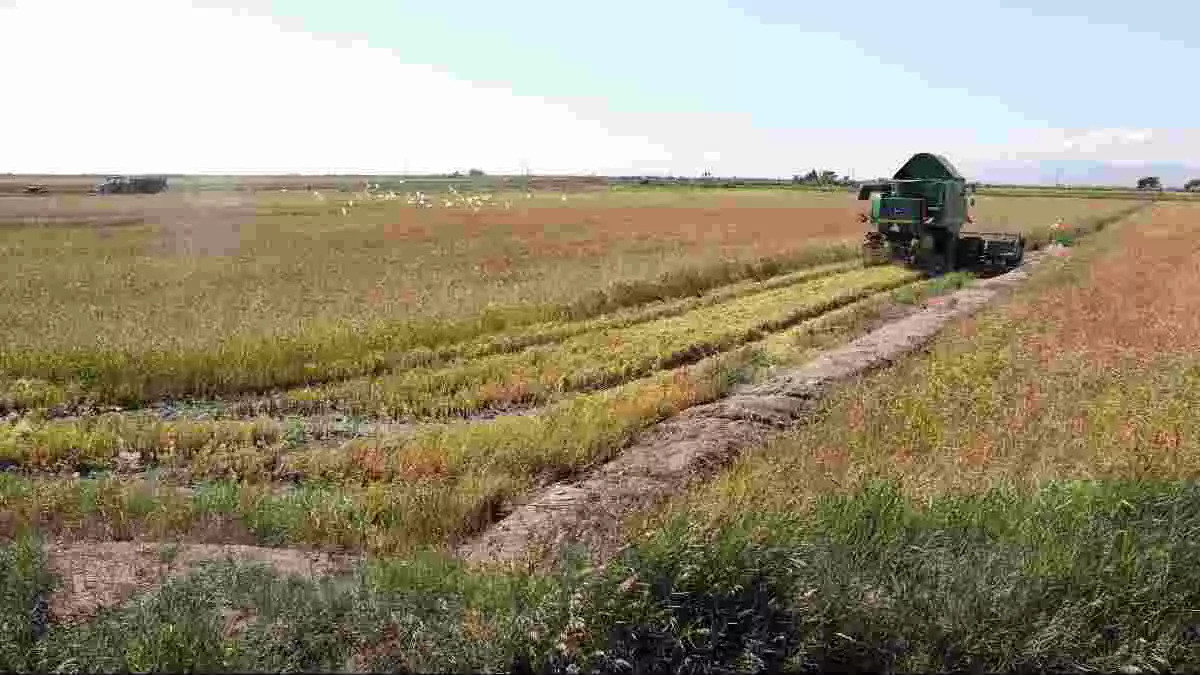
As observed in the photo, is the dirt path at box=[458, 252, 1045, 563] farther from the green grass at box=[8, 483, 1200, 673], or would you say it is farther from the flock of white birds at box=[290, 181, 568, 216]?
the flock of white birds at box=[290, 181, 568, 216]

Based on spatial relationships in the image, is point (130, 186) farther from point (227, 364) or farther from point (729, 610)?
point (729, 610)

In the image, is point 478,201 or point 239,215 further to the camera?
point 478,201

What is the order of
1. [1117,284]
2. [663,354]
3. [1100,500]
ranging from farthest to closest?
[1117,284] < [663,354] < [1100,500]

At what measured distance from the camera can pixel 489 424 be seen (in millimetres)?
9109

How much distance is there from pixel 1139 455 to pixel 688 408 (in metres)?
4.46

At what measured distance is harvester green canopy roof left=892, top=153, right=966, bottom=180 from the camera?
2467 cm

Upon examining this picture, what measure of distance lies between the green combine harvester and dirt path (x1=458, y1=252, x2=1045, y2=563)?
12.3 meters

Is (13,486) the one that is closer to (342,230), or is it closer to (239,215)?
(342,230)

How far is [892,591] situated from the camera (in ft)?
14.9

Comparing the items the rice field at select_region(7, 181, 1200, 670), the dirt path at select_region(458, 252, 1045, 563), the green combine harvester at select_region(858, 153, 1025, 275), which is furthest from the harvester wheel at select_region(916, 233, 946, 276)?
the dirt path at select_region(458, 252, 1045, 563)

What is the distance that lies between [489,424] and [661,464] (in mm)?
2180

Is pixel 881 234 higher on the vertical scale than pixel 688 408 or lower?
higher

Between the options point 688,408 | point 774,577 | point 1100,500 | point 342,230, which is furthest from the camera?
point 342,230

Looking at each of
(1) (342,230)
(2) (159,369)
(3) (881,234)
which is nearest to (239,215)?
(1) (342,230)
